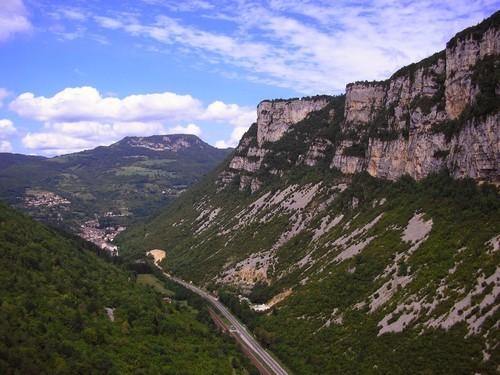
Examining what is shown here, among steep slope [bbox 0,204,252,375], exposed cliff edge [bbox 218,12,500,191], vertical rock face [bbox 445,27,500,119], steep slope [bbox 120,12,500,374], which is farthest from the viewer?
vertical rock face [bbox 445,27,500,119]

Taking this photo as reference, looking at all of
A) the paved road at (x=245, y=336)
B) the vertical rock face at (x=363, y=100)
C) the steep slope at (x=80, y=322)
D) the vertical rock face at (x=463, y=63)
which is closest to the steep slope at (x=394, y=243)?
the vertical rock face at (x=463, y=63)

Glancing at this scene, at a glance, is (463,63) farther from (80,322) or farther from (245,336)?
(80,322)

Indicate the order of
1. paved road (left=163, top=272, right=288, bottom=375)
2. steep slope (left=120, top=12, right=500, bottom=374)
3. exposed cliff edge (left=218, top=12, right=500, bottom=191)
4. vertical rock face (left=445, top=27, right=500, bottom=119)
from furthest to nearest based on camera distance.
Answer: vertical rock face (left=445, top=27, right=500, bottom=119) < exposed cliff edge (left=218, top=12, right=500, bottom=191) < paved road (left=163, top=272, right=288, bottom=375) < steep slope (left=120, top=12, right=500, bottom=374)

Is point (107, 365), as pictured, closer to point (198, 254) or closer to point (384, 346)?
point (384, 346)

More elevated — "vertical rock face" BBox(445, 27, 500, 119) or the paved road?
"vertical rock face" BBox(445, 27, 500, 119)

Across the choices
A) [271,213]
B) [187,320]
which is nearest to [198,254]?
[271,213]

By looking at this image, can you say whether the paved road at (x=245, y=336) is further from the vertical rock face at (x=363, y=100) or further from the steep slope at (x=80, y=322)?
the vertical rock face at (x=363, y=100)

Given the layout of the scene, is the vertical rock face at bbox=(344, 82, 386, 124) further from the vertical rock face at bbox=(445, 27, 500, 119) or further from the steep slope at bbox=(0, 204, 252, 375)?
the steep slope at bbox=(0, 204, 252, 375)

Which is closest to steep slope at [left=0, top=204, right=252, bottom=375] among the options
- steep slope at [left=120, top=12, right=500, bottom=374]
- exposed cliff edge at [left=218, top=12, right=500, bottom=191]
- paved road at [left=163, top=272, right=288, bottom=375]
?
paved road at [left=163, top=272, right=288, bottom=375]

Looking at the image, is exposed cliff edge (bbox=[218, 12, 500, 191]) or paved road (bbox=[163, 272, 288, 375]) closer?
paved road (bbox=[163, 272, 288, 375])
